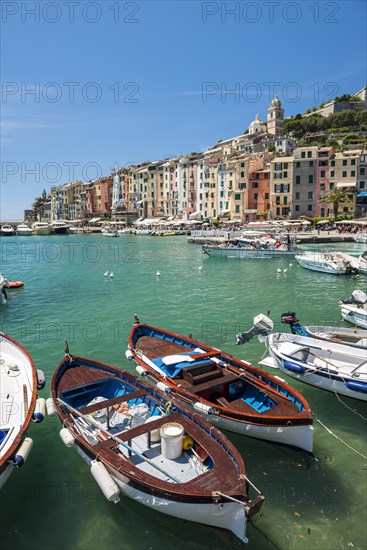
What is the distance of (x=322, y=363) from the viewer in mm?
13211

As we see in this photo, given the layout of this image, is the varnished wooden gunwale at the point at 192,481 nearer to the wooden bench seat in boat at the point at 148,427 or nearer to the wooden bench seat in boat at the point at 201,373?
the wooden bench seat in boat at the point at 148,427

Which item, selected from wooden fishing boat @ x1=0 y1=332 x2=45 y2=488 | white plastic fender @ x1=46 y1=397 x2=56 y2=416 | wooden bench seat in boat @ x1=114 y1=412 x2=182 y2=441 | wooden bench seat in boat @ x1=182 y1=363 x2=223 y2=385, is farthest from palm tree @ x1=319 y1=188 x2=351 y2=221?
white plastic fender @ x1=46 y1=397 x2=56 y2=416

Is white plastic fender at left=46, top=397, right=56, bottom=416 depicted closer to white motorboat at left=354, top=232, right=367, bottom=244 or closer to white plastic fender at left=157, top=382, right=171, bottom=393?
white plastic fender at left=157, top=382, right=171, bottom=393

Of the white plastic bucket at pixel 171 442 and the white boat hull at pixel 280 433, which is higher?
the white plastic bucket at pixel 171 442

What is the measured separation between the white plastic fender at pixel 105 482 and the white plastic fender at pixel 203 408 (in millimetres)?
3029

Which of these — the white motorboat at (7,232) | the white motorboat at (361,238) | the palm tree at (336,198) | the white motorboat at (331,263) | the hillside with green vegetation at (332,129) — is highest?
the hillside with green vegetation at (332,129)

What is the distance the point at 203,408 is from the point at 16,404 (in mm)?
4945

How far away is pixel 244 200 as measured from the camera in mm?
87125

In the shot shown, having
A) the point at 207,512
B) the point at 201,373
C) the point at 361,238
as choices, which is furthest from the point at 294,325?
the point at 361,238

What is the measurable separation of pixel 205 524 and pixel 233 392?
4467 millimetres

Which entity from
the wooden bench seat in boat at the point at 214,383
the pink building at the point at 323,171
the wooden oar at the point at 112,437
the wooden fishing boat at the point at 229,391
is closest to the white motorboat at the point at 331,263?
the wooden fishing boat at the point at 229,391

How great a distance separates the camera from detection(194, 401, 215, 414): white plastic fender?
10.0m

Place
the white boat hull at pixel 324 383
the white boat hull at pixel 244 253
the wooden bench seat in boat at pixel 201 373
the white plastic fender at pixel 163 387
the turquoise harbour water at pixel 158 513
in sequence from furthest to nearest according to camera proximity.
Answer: the white boat hull at pixel 244 253 < the white boat hull at pixel 324 383 < the wooden bench seat in boat at pixel 201 373 < the white plastic fender at pixel 163 387 < the turquoise harbour water at pixel 158 513

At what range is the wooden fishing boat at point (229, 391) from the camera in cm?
956
